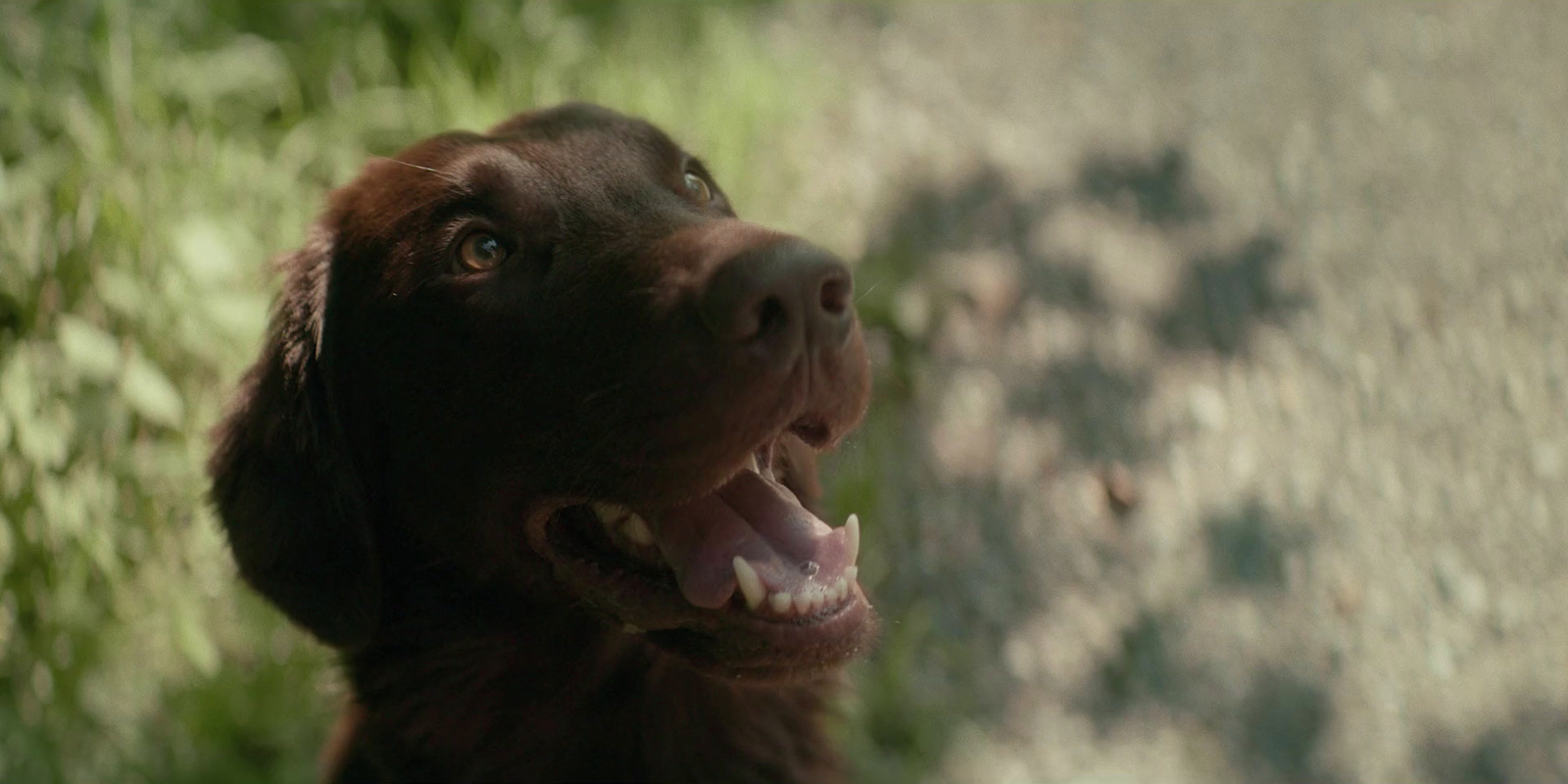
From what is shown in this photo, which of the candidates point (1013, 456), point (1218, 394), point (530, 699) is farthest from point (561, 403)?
point (1218, 394)

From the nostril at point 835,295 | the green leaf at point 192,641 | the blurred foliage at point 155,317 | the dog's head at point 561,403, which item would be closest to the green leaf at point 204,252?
the blurred foliage at point 155,317

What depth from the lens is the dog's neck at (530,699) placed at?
288 cm

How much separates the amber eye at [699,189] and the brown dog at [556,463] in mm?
14

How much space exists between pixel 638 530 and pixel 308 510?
0.72m

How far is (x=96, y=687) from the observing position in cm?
396

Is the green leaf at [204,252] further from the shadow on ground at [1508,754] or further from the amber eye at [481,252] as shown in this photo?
the shadow on ground at [1508,754]

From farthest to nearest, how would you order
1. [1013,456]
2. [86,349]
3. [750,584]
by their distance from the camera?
[1013,456]
[86,349]
[750,584]

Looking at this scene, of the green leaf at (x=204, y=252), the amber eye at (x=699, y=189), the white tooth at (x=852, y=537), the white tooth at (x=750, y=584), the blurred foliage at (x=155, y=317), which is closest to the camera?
the white tooth at (x=750, y=584)

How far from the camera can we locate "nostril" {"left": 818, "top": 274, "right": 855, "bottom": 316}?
2.21 meters

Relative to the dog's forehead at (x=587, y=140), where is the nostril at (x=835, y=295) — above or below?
above

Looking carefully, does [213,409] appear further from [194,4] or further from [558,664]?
[558,664]

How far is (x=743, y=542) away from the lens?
2.52m

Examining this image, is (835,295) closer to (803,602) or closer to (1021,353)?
(803,602)

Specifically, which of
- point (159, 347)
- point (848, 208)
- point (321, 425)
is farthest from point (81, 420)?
point (848, 208)
